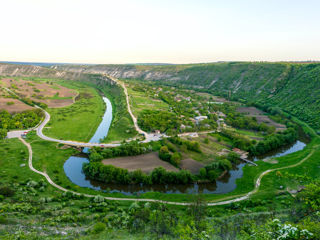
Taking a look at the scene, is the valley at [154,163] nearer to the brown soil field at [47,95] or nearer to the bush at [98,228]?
the bush at [98,228]

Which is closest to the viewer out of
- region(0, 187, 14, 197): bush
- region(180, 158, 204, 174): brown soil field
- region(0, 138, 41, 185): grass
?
region(0, 187, 14, 197): bush

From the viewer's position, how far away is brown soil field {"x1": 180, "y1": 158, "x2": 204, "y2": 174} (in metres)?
51.7

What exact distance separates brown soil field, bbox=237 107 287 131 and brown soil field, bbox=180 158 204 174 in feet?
159

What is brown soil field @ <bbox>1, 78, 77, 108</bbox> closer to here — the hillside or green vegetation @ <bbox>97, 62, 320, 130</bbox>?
green vegetation @ <bbox>97, 62, 320, 130</bbox>

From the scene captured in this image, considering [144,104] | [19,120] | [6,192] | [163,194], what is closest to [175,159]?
[163,194]

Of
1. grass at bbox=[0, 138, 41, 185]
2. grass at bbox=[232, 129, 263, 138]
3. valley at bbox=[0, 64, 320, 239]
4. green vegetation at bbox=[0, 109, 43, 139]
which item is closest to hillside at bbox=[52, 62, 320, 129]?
valley at bbox=[0, 64, 320, 239]

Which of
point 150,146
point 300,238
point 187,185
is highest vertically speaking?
point 300,238

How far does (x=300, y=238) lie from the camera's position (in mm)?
13250

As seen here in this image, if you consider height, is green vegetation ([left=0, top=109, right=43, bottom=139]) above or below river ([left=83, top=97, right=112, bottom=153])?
above

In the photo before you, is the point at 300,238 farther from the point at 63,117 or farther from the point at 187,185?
the point at 63,117

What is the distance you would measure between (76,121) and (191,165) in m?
61.7

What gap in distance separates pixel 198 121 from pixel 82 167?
54.0m

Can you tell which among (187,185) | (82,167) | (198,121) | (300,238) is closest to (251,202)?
(187,185)

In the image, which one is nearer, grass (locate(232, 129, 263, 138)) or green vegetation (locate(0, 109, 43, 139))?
green vegetation (locate(0, 109, 43, 139))
